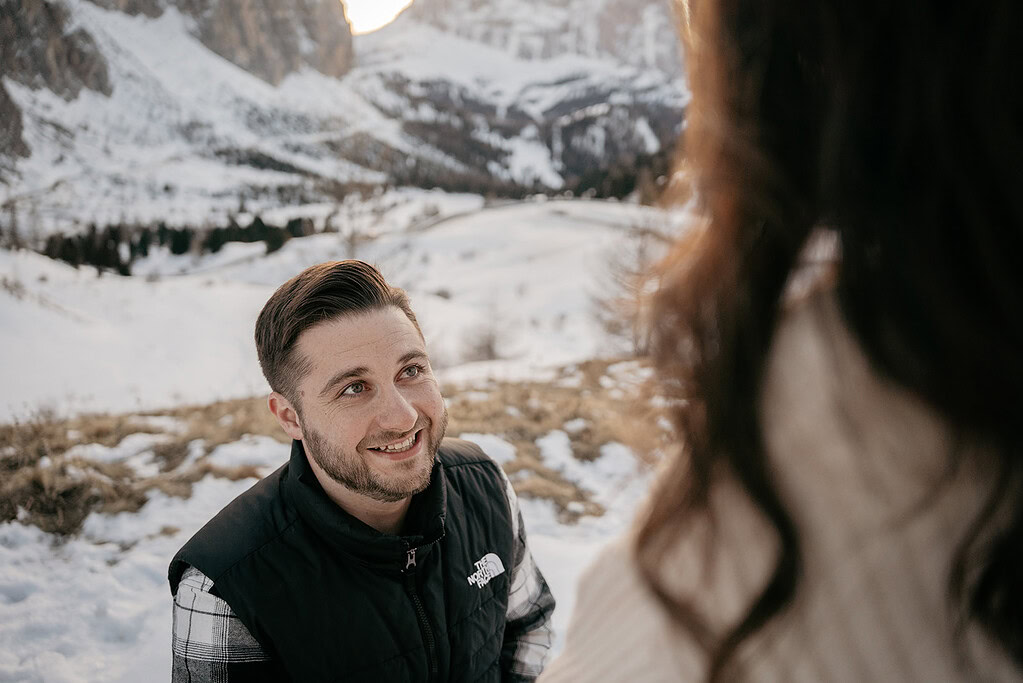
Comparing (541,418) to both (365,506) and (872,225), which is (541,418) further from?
(872,225)

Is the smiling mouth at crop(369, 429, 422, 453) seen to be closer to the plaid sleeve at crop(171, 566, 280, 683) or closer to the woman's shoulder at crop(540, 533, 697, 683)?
the plaid sleeve at crop(171, 566, 280, 683)

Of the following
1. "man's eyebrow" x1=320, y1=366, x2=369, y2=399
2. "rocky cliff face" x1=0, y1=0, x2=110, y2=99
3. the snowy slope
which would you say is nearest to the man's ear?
"man's eyebrow" x1=320, y1=366, x2=369, y2=399

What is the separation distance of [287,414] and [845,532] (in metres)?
1.67

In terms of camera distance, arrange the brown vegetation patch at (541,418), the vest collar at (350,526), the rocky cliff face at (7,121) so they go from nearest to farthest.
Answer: the vest collar at (350,526), the brown vegetation patch at (541,418), the rocky cliff face at (7,121)

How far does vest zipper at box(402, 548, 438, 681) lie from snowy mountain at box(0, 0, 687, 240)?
4.79ft

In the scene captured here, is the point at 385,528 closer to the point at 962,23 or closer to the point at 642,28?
the point at 962,23

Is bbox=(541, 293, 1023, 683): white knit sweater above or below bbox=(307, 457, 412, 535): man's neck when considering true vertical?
above

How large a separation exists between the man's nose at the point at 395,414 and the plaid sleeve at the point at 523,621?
1.72ft

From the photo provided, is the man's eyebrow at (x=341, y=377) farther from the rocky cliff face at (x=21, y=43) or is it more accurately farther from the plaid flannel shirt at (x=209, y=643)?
the rocky cliff face at (x=21, y=43)

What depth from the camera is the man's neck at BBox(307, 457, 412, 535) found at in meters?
1.74

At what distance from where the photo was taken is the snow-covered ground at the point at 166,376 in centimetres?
311

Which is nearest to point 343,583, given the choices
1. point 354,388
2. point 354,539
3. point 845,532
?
point 354,539

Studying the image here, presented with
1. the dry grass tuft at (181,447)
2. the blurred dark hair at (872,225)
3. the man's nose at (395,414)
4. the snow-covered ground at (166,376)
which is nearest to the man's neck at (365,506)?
the man's nose at (395,414)

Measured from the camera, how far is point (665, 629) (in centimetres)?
49
